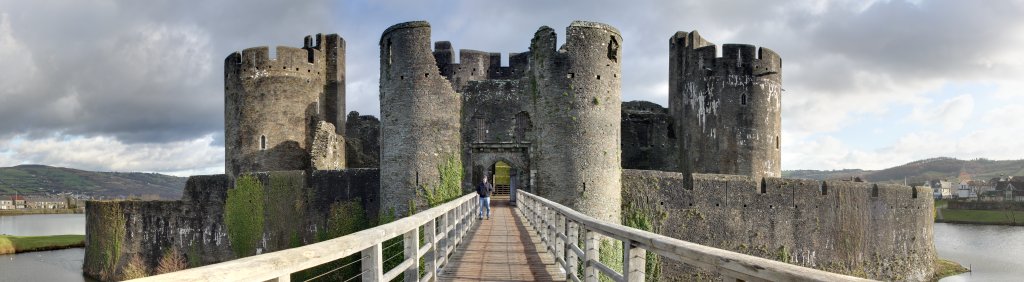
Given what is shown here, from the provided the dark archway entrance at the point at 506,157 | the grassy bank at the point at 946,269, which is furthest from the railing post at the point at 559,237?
the grassy bank at the point at 946,269

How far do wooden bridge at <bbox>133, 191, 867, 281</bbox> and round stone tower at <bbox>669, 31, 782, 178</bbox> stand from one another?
18431mm

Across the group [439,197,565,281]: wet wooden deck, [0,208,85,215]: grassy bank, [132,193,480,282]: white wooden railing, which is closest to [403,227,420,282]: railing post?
[132,193,480,282]: white wooden railing

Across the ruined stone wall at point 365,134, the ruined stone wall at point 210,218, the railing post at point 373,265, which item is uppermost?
the ruined stone wall at point 365,134

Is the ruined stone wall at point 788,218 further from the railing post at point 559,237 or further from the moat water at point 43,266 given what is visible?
the moat water at point 43,266

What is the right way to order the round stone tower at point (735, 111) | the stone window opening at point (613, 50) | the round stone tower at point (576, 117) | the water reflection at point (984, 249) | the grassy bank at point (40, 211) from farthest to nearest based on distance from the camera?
the grassy bank at point (40, 211) < the water reflection at point (984, 249) < the round stone tower at point (735, 111) < the stone window opening at point (613, 50) < the round stone tower at point (576, 117)

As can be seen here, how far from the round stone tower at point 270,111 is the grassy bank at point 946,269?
3184 cm

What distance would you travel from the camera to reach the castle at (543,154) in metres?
23.8

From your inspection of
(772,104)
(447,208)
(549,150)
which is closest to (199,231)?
(549,150)

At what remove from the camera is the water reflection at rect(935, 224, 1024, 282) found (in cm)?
3536

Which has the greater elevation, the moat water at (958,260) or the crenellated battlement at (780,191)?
the crenellated battlement at (780,191)

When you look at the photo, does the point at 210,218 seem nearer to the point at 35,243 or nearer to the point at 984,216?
Answer: the point at 35,243

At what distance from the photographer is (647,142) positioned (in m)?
Answer: 33.7

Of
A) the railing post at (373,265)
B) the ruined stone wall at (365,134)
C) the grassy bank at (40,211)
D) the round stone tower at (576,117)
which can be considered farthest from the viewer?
the grassy bank at (40,211)

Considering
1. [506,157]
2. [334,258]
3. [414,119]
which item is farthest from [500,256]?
[506,157]
